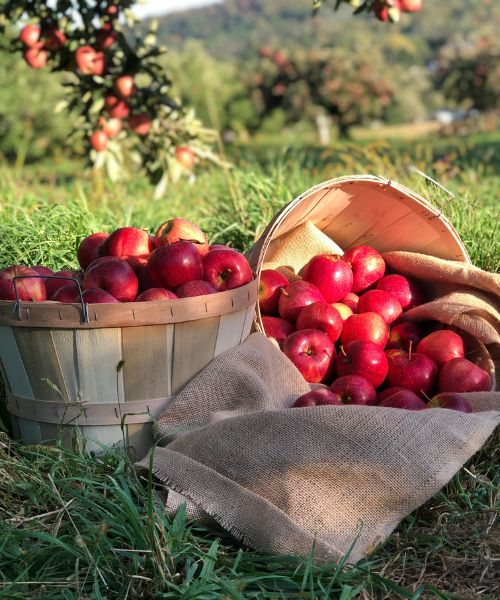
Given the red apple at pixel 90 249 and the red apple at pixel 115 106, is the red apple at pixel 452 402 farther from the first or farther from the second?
the red apple at pixel 115 106

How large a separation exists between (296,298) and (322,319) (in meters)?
0.15

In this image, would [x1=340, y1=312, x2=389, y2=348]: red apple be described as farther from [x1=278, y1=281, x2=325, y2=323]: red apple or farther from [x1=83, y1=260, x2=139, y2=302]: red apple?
[x1=83, y1=260, x2=139, y2=302]: red apple

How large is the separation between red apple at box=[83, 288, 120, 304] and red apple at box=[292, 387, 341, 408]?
0.64m

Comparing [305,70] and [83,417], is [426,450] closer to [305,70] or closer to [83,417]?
[83,417]

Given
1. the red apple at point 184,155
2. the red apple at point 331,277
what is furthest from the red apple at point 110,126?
the red apple at point 331,277

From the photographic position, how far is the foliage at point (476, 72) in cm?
2062

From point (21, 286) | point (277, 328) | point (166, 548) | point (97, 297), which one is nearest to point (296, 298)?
point (277, 328)

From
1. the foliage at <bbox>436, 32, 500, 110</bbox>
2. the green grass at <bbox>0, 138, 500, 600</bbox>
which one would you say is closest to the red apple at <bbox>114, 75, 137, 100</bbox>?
the green grass at <bbox>0, 138, 500, 600</bbox>

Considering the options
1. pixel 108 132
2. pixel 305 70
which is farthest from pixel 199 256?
pixel 305 70

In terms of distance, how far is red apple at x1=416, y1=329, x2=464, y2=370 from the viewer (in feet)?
8.75

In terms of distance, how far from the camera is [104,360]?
212 centimetres

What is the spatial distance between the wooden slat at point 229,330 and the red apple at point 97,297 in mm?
341

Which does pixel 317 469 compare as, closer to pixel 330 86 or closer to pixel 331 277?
pixel 331 277

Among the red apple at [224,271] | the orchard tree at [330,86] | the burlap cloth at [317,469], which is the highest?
the red apple at [224,271]
